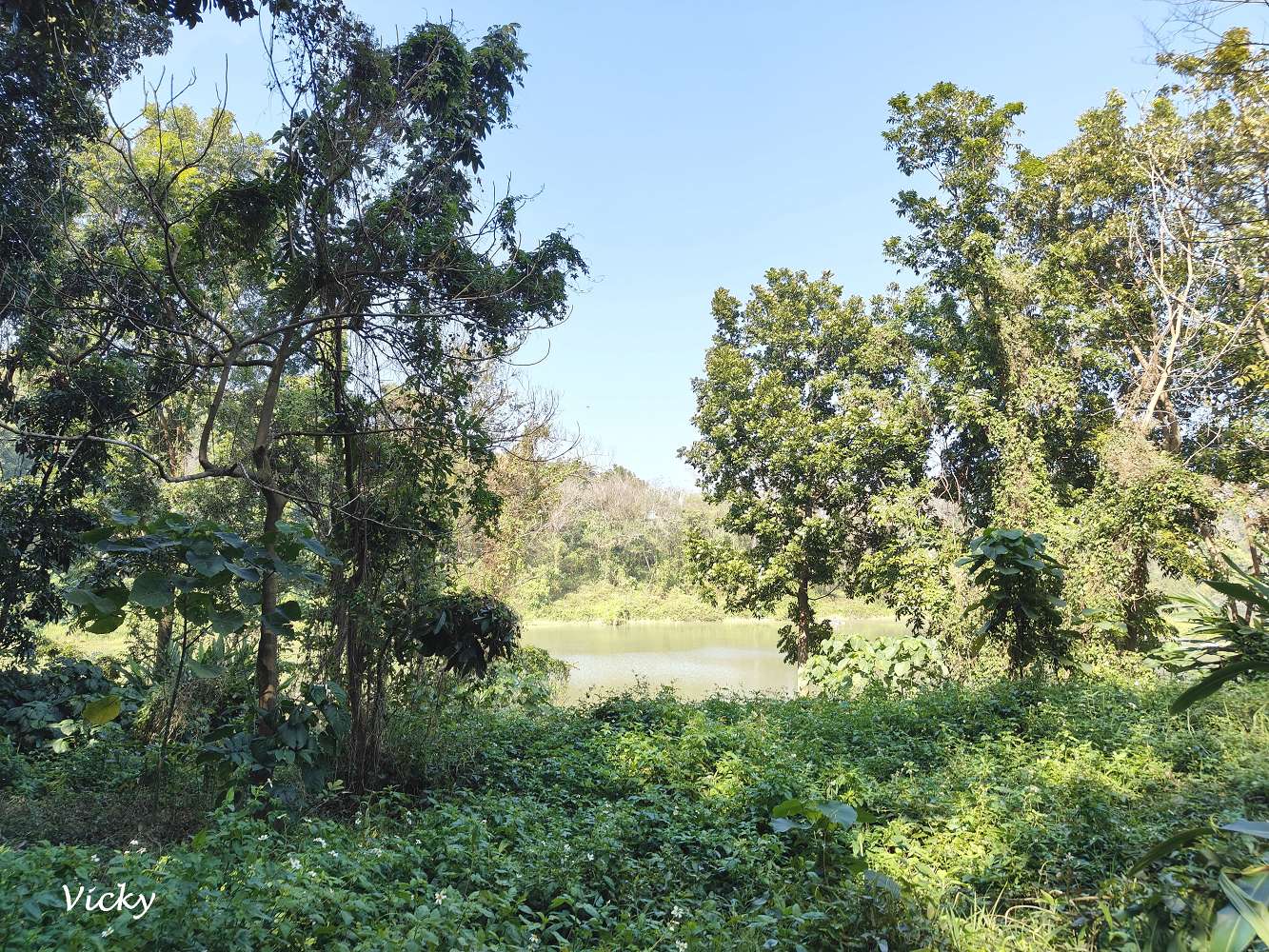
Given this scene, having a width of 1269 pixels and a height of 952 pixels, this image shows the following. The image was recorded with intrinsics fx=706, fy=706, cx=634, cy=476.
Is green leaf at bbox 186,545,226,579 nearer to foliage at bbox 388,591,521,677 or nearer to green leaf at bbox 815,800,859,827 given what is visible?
foliage at bbox 388,591,521,677

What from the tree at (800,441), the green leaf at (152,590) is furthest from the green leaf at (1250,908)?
the tree at (800,441)

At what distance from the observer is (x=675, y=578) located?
23828 millimetres

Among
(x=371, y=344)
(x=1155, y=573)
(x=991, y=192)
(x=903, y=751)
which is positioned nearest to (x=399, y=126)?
(x=371, y=344)

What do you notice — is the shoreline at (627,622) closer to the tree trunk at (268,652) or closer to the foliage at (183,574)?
the tree trunk at (268,652)

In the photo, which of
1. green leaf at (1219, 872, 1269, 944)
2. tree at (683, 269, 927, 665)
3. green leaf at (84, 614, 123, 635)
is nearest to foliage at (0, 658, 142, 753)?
green leaf at (84, 614, 123, 635)

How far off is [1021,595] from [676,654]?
34.4 ft

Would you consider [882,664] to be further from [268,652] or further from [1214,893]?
[268,652]

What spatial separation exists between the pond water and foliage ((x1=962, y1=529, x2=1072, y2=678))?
2.76m

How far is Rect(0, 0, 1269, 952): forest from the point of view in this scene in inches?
89.2

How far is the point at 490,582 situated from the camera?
883 centimetres

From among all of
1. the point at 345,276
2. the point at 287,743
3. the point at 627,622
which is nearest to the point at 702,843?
the point at 287,743

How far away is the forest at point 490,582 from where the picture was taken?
227cm

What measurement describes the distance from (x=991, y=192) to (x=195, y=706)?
11.1m

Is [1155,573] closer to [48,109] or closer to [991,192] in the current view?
[991,192]
